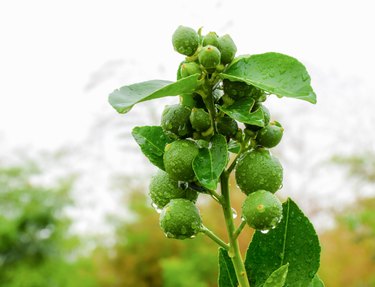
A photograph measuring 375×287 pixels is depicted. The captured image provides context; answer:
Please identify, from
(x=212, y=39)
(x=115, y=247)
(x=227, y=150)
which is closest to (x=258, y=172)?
(x=227, y=150)

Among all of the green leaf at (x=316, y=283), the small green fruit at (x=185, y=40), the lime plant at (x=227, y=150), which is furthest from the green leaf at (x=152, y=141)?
the green leaf at (x=316, y=283)

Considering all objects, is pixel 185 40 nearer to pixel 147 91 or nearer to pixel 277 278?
pixel 147 91

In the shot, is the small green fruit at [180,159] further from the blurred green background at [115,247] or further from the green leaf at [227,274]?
the blurred green background at [115,247]

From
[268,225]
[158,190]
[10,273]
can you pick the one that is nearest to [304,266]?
[268,225]

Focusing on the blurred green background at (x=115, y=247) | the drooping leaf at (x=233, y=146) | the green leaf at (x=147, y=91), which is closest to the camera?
the green leaf at (x=147, y=91)

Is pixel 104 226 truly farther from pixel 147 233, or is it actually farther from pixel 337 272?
pixel 337 272

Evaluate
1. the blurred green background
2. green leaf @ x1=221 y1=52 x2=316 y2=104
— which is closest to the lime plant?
green leaf @ x1=221 y1=52 x2=316 y2=104
